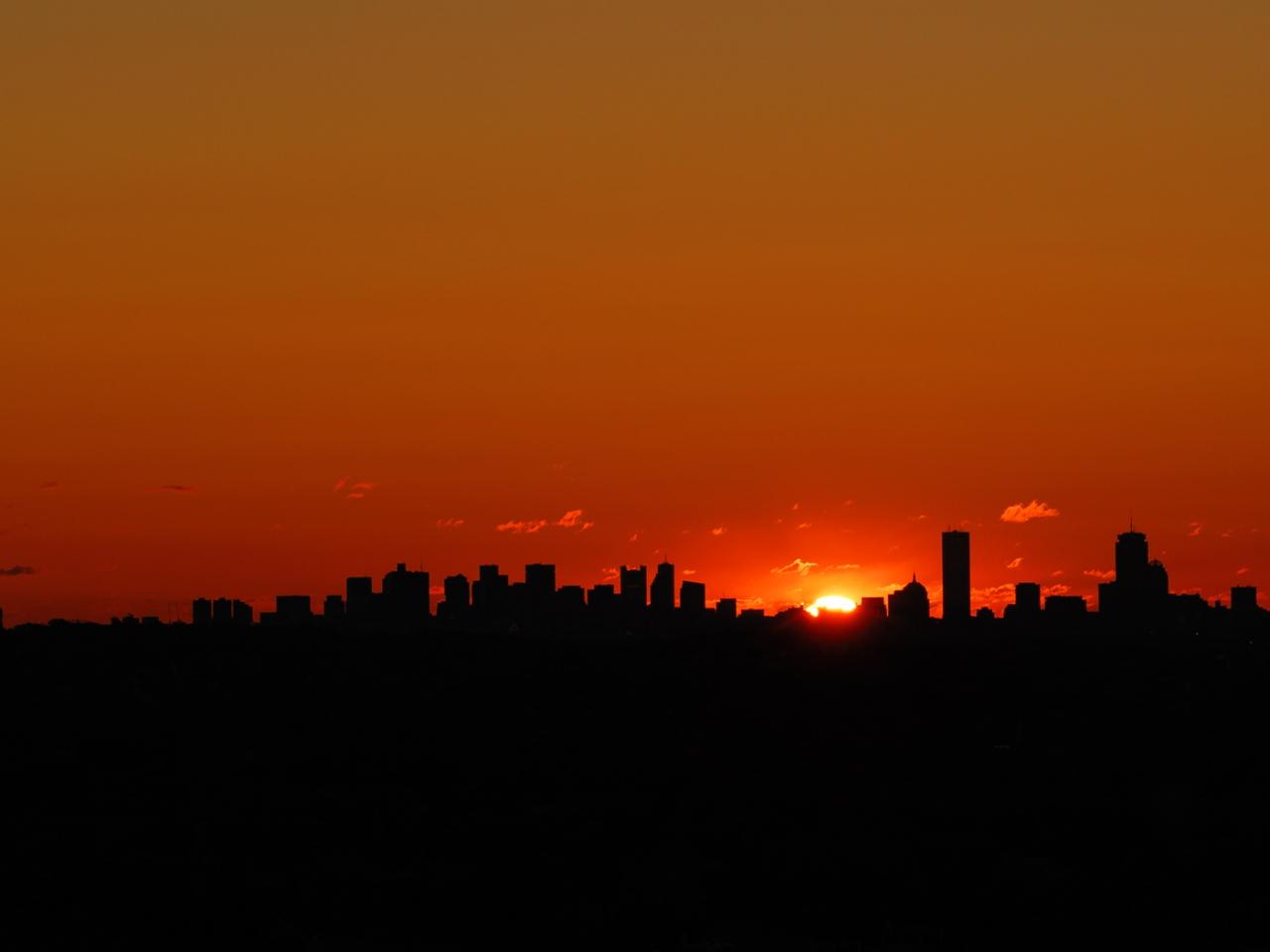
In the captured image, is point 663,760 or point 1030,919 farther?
point 663,760

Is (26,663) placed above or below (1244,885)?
above

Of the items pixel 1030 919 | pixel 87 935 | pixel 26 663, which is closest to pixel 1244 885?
pixel 1030 919

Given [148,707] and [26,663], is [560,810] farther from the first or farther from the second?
[26,663]

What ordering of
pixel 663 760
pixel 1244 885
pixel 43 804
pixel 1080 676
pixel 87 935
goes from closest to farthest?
pixel 87 935, pixel 1244 885, pixel 43 804, pixel 663 760, pixel 1080 676

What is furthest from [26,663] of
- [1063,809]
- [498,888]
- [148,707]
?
[1063,809]

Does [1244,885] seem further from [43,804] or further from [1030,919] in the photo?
[43,804]

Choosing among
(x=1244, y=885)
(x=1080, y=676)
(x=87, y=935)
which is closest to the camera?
(x=87, y=935)
